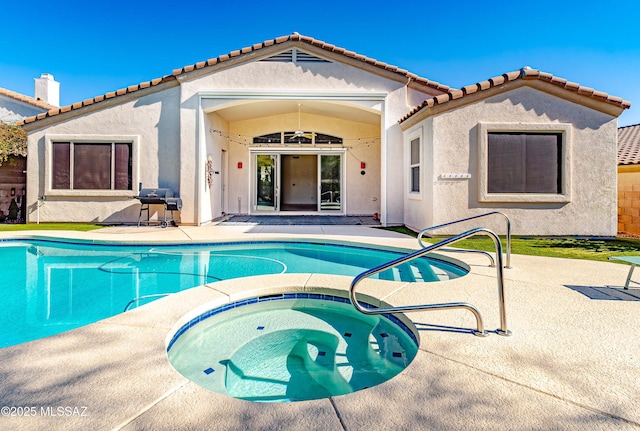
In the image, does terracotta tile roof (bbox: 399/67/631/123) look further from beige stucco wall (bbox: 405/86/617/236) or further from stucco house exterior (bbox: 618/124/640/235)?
stucco house exterior (bbox: 618/124/640/235)

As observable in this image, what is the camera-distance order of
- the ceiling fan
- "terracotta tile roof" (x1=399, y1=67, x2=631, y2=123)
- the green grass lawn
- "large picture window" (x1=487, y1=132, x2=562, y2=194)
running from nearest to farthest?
the green grass lawn, "terracotta tile roof" (x1=399, y1=67, x2=631, y2=123), "large picture window" (x1=487, y1=132, x2=562, y2=194), the ceiling fan

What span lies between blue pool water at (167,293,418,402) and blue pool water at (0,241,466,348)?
5.30ft

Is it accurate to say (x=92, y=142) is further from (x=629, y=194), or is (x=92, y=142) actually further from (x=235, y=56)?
(x=629, y=194)

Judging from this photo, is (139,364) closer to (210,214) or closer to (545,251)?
(545,251)

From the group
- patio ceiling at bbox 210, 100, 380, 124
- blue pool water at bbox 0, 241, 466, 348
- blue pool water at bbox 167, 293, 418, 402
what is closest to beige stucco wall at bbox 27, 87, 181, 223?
patio ceiling at bbox 210, 100, 380, 124

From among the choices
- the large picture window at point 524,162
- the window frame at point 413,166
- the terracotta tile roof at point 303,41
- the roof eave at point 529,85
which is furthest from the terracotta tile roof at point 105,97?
the large picture window at point 524,162

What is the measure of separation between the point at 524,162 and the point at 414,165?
2.95 meters

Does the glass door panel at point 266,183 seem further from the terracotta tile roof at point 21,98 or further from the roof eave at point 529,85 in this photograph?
the terracotta tile roof at point 21,98

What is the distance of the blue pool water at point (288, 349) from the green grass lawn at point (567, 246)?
16.0 feet

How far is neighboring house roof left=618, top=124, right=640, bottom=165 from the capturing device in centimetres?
1228

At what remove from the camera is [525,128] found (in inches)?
381

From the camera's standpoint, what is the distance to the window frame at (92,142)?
1170 centimetres

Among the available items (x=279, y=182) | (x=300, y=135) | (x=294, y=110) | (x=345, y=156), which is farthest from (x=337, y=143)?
(x=279, y=182)

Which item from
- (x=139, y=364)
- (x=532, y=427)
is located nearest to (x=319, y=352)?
(x=139, y=364)
